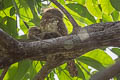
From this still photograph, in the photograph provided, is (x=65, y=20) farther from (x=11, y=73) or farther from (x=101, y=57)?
(x=11, y=73)

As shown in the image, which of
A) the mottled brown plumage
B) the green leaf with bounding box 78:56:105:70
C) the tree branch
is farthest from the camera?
the mottled brown plumage

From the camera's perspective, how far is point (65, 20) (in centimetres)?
222

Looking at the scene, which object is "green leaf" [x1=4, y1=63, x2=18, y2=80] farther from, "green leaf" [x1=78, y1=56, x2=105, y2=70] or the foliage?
"green leaf" [x1=78, y1=56, x2=105, y2=70]

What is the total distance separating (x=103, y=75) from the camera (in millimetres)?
406

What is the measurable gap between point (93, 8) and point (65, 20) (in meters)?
0.29

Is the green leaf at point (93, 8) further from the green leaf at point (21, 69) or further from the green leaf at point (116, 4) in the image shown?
the green leaf at point (21, 69)

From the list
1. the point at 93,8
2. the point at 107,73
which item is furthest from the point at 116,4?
the point at 107,73

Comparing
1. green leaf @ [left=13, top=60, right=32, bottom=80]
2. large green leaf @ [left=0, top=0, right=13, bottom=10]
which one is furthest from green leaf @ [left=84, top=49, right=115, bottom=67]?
large green leaf @ [left=0, top=0, right=13, bottom=10]

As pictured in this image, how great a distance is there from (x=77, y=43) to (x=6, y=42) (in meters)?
0.35

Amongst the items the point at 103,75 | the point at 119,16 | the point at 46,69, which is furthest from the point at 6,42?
the point at 119,16

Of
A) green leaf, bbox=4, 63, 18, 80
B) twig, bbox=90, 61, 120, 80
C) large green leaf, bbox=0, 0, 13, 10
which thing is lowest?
green leaf, bbox=4, 63, 18, 80

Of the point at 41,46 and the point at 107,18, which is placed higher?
the point at 41,46

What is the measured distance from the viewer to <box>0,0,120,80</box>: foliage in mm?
1891

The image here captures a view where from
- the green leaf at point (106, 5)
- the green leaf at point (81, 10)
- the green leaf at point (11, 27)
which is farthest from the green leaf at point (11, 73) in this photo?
the green leaf at point (106, 5)
